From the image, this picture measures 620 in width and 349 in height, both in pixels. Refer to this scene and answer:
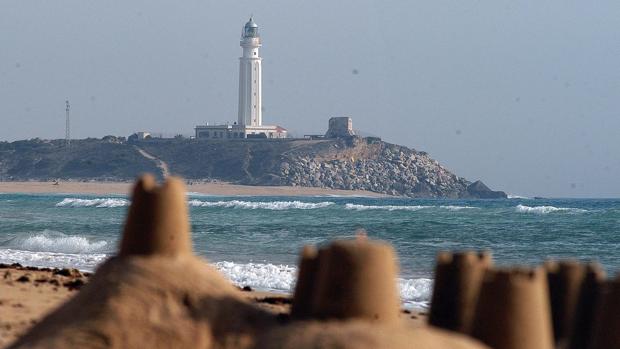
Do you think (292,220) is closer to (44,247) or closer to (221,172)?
(44,247)

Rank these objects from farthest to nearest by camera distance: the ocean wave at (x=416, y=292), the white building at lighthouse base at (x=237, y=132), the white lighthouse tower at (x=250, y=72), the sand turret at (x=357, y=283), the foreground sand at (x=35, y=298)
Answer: the white building at lighthouse base at (x=237, y=132)
the white lighthouse tower at (x=250, y=72)
the ocean wave at (x=416, y=292)
the foreground sand at (x=35, y=298)
the sand turret at (x=357, y=283)

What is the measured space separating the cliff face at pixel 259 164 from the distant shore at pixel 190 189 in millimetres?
3075

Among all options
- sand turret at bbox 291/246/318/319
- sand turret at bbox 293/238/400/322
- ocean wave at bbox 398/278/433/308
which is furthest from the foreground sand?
sand turret at bbox 293/238/400/322

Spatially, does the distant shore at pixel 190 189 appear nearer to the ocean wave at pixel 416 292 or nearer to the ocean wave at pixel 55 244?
the ocean wave at pixel 55 244

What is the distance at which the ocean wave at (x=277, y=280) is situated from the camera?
16.9m

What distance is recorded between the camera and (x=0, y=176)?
435 ft

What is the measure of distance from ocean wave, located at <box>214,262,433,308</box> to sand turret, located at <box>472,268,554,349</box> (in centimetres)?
908

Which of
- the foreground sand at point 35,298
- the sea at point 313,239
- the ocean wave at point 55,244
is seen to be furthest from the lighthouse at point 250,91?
the foreground sand at point 35,298

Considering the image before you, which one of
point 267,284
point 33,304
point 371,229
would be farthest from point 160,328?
point 371,229

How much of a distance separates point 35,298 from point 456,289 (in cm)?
658

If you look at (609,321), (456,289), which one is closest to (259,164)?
(456,289)

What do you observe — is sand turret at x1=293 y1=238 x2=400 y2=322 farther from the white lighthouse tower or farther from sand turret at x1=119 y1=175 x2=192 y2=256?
the white lighthouse tower

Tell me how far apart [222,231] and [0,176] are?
325 feet

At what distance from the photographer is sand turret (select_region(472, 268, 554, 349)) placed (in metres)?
6.12
